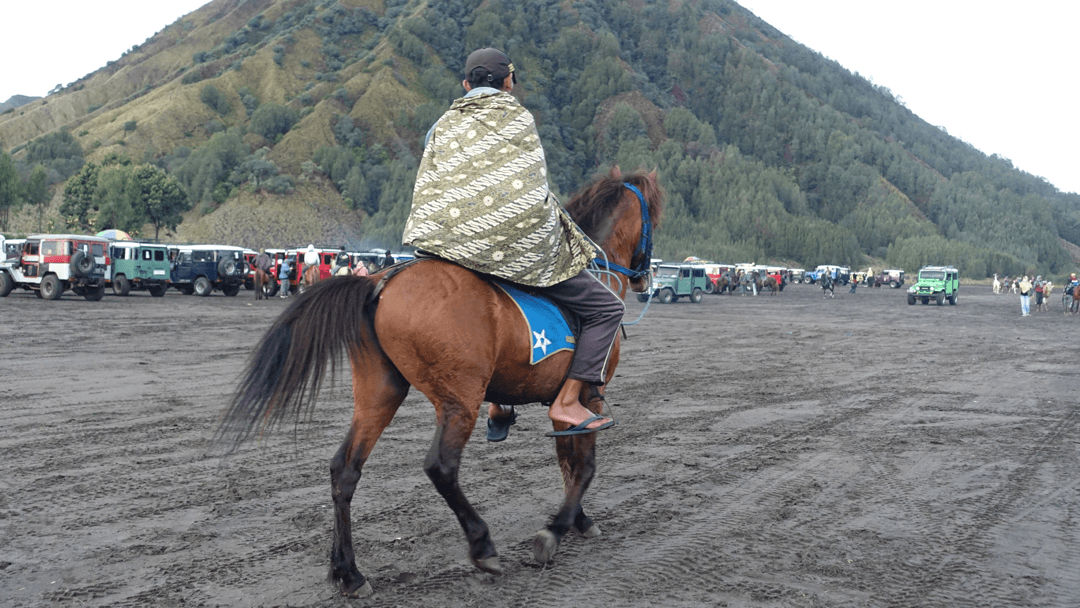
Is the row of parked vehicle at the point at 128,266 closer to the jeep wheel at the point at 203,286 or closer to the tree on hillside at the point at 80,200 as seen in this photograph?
the jeep wheel at the point at 203,286

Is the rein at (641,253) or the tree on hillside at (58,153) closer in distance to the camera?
the rein at (641,253)

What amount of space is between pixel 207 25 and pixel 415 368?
647 feet

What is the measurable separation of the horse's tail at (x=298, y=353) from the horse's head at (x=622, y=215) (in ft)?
5.55

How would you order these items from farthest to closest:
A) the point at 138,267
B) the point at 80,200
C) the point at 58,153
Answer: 1. the point at 58,153
2. the point at 80,200
3. the point at 138,267

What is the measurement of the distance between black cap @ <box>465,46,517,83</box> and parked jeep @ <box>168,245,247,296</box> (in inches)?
1286

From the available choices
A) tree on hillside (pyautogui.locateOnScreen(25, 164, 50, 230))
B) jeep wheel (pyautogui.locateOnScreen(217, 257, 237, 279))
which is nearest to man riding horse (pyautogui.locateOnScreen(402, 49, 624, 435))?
jeep wheel (pyautogui.locateOnScreen(217, 257, 237, 279))

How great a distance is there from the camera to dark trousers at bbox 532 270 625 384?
4.72 metres

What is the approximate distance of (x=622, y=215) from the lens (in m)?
5.49

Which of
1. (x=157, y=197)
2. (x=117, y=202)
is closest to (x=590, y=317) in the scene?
(x=117, y=202)

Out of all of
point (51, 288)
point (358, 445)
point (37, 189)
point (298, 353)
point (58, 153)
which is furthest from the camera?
point (58, 153)

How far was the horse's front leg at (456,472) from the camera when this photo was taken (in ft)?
13.6

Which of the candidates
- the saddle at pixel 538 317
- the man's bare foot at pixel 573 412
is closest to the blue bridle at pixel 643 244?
the saddle at pixel 538 317

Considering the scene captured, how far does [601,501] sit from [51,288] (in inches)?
1083

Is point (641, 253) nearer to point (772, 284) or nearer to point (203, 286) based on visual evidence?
point (203, 286)
